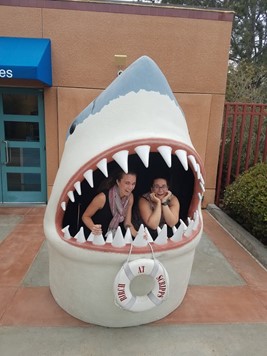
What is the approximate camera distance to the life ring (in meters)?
2.26

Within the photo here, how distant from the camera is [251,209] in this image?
188 inches

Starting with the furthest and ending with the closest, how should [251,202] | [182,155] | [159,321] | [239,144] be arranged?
[239,144]
[251,202]
[159,321]
[182,155]

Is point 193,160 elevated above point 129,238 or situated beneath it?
elevated above

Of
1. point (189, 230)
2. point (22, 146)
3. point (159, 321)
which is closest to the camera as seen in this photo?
point (189, 230)

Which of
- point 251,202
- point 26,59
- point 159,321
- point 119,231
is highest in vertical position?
point 26,59

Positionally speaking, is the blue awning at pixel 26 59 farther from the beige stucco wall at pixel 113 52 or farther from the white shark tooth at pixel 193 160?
the white shark tooth at pixel 193 160

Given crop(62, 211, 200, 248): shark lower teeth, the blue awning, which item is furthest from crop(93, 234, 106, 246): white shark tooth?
the blue awning

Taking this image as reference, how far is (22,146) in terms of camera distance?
20.7 ft

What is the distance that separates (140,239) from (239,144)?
4.89m

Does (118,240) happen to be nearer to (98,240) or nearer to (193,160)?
(98,240)

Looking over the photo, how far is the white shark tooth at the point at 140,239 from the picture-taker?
229cm

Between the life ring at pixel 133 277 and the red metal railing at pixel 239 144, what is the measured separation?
462 cm

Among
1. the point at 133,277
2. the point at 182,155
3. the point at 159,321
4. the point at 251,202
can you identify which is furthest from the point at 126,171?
the point at 251,202

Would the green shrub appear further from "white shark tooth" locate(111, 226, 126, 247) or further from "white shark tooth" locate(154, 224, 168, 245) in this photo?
"white shark tooth" locate(111, 226, 126, 247)
